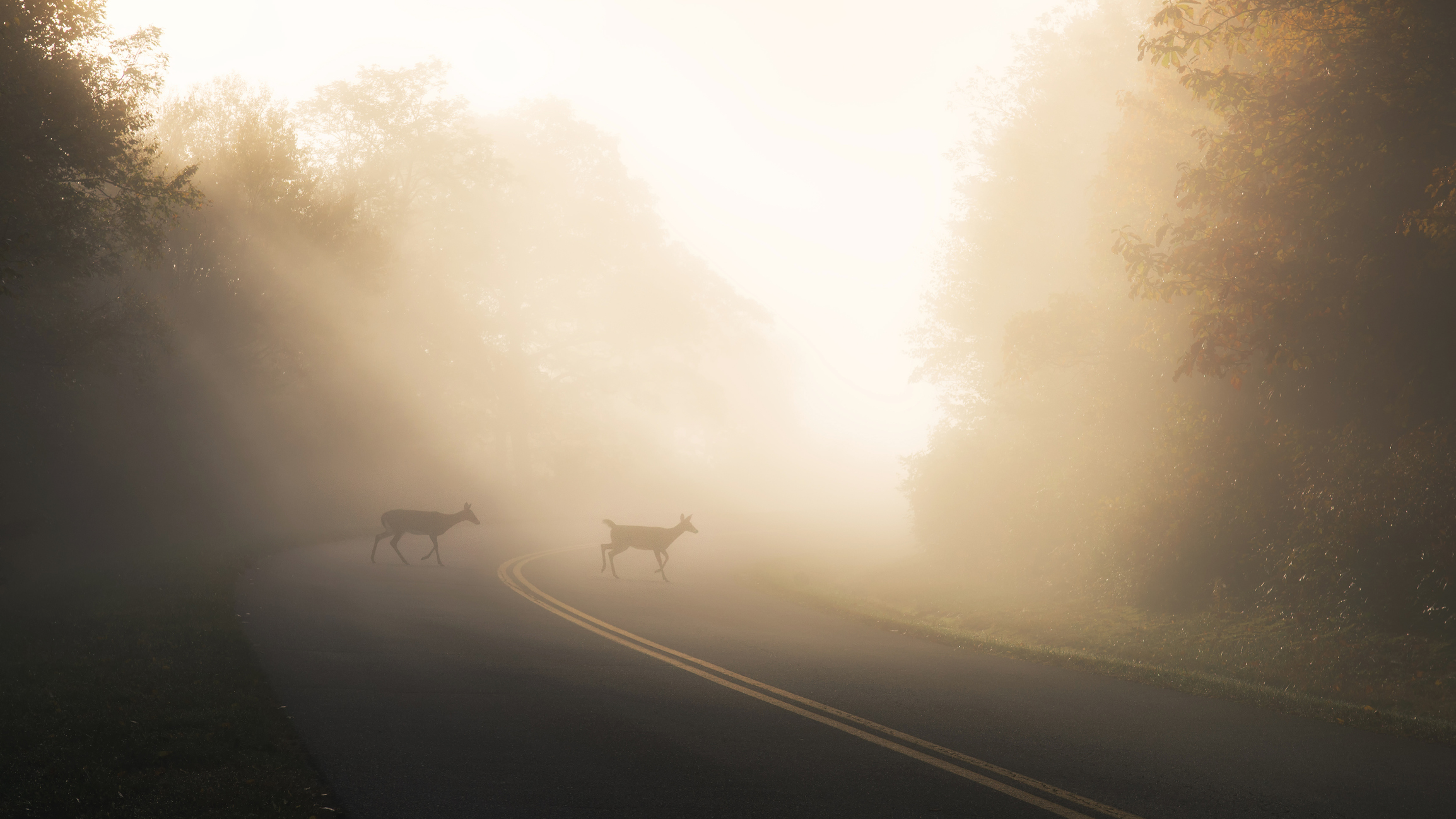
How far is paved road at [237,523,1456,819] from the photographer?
20.6 feet

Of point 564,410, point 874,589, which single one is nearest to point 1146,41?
point 874,589

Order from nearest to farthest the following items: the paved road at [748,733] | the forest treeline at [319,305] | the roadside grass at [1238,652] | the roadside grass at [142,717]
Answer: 1. the roadside grass at [142,717]
2. the paved road at [748,733]
3. the roadside grass at [1238,652]
4. the forest treeline at [319,305]

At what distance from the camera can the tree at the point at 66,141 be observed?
512 inches

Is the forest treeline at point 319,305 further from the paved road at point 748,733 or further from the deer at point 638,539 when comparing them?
the deer at point 638,539

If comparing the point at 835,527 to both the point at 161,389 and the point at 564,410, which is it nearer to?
the point at 564,410

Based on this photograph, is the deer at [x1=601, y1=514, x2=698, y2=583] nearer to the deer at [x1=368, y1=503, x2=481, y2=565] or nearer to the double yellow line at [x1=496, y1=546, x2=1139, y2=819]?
the deer at [x1=368, y1=503, x2=481, y2=565]

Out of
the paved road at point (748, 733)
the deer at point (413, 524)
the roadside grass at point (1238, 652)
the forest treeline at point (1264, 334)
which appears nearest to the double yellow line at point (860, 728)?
the paved road at point (748, 733)

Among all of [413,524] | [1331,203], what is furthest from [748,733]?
[413,524]

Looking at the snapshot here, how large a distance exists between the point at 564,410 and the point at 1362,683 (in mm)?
36930

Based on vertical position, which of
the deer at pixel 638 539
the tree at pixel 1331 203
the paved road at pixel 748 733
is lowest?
the paved road at pixel 748 733

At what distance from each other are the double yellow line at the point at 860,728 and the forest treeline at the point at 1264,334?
824 centimetres

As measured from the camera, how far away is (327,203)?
87.5ft

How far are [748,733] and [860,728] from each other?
3.47 feet

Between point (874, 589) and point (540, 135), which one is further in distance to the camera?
point (540, 135)
